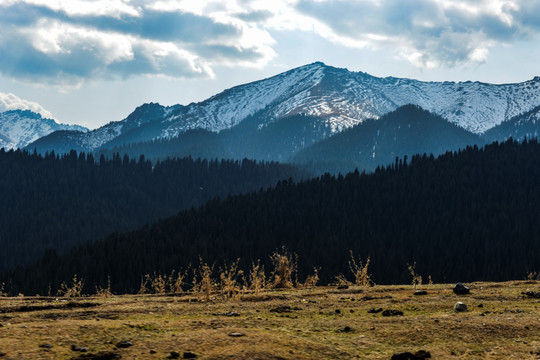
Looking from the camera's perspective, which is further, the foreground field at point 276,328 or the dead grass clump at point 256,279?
the dead grass clump at point 256,279

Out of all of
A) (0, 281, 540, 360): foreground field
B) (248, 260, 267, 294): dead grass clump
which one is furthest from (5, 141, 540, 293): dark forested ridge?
(0, 281, 540, 360): foreground field

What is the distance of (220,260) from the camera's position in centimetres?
14800

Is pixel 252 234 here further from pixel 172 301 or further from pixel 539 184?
pixel 172 301

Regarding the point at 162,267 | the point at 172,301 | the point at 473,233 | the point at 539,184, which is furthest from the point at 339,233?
the point at 172,301

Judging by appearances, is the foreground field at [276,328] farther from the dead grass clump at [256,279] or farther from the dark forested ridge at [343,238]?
the dark forested ridge at [343,238]

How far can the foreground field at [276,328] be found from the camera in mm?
11336

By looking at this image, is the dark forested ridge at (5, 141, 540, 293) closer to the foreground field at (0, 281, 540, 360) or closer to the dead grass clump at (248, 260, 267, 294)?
the dead grass clump at (248, 260, 267, 294)

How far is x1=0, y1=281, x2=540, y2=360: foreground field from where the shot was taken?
11.3 meters

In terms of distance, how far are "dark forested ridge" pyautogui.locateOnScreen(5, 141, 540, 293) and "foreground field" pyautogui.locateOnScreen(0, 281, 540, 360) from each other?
117m

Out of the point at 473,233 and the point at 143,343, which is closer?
the point at 143,343

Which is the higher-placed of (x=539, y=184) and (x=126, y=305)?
(x=539, y=184)

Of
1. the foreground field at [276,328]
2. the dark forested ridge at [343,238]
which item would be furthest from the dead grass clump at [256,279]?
the dark forested ridge at [343,238]

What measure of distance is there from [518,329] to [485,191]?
197 metres

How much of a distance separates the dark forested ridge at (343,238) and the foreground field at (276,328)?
117m
